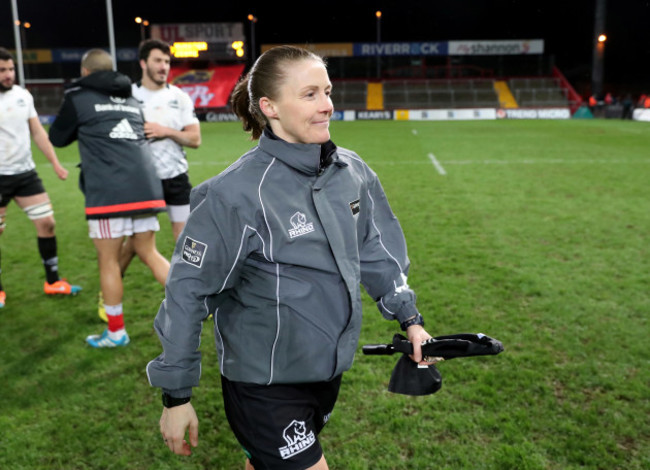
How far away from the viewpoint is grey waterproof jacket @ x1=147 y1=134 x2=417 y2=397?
5.93 ft

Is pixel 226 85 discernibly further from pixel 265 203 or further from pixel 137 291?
pixel 265 203

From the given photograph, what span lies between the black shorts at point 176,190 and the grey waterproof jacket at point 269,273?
323 centimetres

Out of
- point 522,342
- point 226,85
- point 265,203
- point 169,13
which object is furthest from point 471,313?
point 169,13

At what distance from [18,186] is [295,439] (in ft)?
15.1

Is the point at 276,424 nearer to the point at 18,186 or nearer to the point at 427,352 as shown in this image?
the point at 427,352

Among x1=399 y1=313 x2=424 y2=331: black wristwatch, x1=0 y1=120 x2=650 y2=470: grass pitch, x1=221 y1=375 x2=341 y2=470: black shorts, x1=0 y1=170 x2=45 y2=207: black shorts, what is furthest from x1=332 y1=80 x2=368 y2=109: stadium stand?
x1=221 y1=375 x2=341 y2=470: black shorts

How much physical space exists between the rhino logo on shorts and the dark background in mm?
48435

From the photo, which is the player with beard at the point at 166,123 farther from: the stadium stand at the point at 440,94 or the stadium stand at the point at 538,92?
the stadium stand at the point at 538,92

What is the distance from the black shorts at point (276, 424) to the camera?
1919 mm

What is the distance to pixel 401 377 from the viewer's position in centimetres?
213

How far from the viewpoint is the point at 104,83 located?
3.98 meters

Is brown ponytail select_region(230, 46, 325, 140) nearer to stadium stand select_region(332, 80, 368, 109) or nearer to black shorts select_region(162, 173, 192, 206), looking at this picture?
black shorts select_region(162, 173, 192, 206)

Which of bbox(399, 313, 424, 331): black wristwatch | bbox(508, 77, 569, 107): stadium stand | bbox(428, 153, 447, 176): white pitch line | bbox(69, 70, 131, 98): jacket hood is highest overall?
bbox(508, 77, 569, 107): stadium stand

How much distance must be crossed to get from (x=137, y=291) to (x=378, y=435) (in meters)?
3.35
